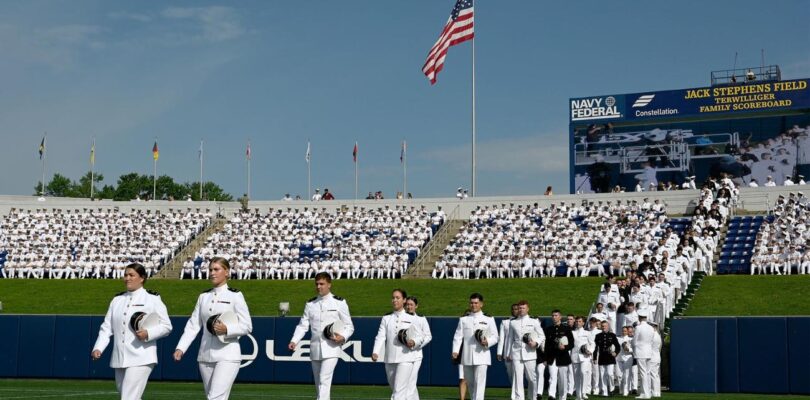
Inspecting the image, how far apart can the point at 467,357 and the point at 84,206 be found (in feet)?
144

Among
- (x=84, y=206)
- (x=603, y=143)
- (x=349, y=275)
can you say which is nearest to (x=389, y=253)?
(x=349, y=275)

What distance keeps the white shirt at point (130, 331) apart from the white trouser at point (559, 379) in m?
10.2

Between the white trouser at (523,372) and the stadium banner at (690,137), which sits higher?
the stadium banner at (690,137)

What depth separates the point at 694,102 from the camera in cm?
5294

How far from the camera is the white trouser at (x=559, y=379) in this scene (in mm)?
19328

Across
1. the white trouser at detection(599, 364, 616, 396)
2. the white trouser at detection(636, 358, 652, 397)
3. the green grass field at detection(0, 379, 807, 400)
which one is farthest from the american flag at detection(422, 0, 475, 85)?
the white trouser at detection(636, 358, 652, 397)

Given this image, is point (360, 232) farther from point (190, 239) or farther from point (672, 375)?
point (672, 375)

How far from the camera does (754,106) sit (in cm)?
5203

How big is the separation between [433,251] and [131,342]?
119 feet

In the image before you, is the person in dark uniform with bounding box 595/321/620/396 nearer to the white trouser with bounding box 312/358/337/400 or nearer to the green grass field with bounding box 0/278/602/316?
the white trouser with bounding box 312/358/337/400

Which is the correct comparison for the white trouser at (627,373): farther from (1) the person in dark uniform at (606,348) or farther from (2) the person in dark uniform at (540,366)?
(2) the person in dark uniform at (540,366)

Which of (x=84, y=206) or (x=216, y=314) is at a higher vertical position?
(x=84, y=206)

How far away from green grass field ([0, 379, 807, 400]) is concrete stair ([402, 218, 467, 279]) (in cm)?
1762

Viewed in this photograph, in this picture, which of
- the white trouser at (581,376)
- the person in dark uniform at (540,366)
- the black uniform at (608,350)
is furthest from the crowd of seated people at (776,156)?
the person in dark uniform at (540,366)
